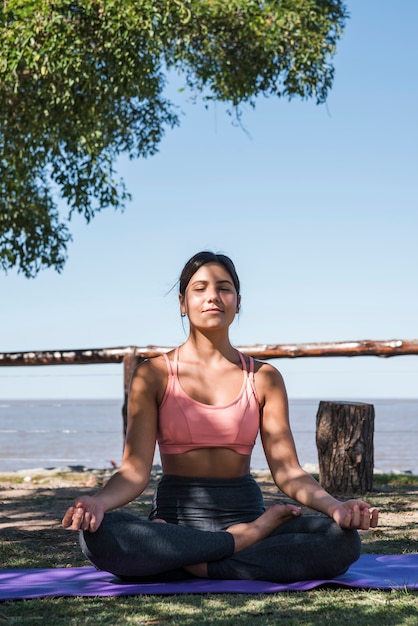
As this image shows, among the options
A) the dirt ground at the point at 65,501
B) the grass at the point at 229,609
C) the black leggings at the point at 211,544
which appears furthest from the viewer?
the dirt ground at the point at 65,501

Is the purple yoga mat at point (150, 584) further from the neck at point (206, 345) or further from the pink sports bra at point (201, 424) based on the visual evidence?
the neck at point (206, 345)

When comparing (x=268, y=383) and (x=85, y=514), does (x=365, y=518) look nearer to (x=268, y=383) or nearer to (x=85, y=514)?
(x=268, y=383)

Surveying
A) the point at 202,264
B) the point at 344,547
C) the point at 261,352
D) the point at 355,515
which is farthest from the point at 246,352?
the point at 355,515

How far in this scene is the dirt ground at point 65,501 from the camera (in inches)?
191

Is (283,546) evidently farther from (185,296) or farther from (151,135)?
(151,135)

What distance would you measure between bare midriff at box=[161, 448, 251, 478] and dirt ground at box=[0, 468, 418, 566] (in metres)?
1.25

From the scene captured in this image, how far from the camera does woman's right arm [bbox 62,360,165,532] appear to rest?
3.24 metres

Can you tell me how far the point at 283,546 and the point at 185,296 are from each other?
3.65ft

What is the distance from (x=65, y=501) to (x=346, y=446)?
7.08 ft

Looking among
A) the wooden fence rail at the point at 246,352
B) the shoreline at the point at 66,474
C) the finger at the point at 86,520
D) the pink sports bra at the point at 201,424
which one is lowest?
the shoreline at the point at 66,474

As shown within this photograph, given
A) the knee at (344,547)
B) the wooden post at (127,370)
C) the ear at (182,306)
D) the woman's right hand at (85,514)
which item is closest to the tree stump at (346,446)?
the wooden post at (127,370)

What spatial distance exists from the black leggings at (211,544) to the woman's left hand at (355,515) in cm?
12

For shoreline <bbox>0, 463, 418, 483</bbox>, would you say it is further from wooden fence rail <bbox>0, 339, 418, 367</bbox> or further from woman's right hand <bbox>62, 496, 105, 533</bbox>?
woman's right hand <bbox>62, 496, 105, 533</bbox>

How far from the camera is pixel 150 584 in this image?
3.23 m
